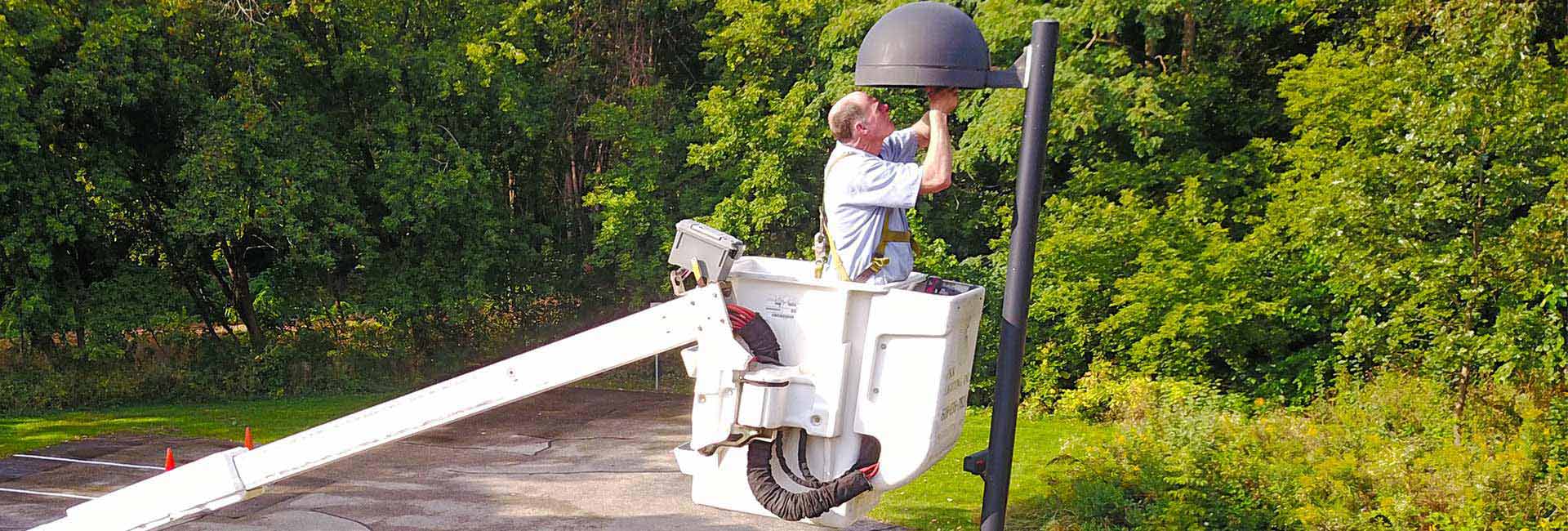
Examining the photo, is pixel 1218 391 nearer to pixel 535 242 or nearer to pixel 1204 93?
pixel 1204 93

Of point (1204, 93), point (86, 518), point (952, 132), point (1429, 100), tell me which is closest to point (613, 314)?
point (952, 132)

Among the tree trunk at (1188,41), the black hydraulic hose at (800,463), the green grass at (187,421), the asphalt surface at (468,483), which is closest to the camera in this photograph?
the black hydraulic hose at (800,463)

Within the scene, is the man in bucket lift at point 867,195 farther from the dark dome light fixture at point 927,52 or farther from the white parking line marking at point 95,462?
the white parking line marking at point 95,462

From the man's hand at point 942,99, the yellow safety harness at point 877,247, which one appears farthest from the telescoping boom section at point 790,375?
the man's hand at point 942,99

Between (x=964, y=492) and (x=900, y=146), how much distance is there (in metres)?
7.10

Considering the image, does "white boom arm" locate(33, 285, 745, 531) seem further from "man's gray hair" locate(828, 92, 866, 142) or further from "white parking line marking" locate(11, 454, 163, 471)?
"white parking line marking" locate(11, 454, 163, 471)

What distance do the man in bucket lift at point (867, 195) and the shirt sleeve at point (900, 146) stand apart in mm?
68

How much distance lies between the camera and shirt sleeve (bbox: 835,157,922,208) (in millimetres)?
4551

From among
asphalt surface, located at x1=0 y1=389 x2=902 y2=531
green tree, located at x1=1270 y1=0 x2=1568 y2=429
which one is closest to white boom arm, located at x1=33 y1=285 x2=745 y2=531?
asphalt surface, located at x1=0 y1=389 x2=902 y2=531

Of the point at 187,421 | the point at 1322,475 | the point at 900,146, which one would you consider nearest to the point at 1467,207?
the point at 1322,475

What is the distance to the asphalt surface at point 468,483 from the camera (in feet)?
35.0

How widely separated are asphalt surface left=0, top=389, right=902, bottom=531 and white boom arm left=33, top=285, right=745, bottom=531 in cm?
497

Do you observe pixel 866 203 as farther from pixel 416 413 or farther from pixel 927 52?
pixel 416 413

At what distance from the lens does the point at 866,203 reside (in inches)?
182
